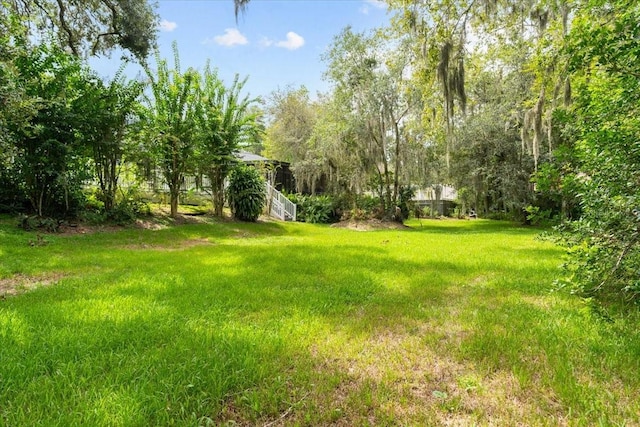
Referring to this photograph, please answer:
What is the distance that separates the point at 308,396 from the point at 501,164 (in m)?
13.6

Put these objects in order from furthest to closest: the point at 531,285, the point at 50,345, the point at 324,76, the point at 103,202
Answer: the point at 324,76, the point at 103,202, the point at 531,285, the point at 50,345

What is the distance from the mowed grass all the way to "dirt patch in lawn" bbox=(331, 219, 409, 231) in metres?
7.94

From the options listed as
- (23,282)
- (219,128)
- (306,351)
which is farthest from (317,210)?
(306,351)

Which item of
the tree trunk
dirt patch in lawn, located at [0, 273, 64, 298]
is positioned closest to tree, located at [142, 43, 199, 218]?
the tree trunk

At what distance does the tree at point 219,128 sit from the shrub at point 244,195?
0.32m

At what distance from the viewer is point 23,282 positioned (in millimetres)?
3719

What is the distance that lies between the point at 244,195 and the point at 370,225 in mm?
4729

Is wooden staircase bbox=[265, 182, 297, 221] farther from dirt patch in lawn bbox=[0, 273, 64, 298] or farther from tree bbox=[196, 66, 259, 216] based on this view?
dirt patch in lawn bbox=[0, 273, 64, 298]

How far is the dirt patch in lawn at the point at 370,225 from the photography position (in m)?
12.1

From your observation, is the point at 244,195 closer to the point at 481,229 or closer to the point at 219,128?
the point at 219,128

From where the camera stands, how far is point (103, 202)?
27.8 ft

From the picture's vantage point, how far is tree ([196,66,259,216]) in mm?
9969

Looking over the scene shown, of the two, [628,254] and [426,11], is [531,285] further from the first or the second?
[426,11]

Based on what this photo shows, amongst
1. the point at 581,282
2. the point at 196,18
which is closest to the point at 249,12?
the point at 196,18
